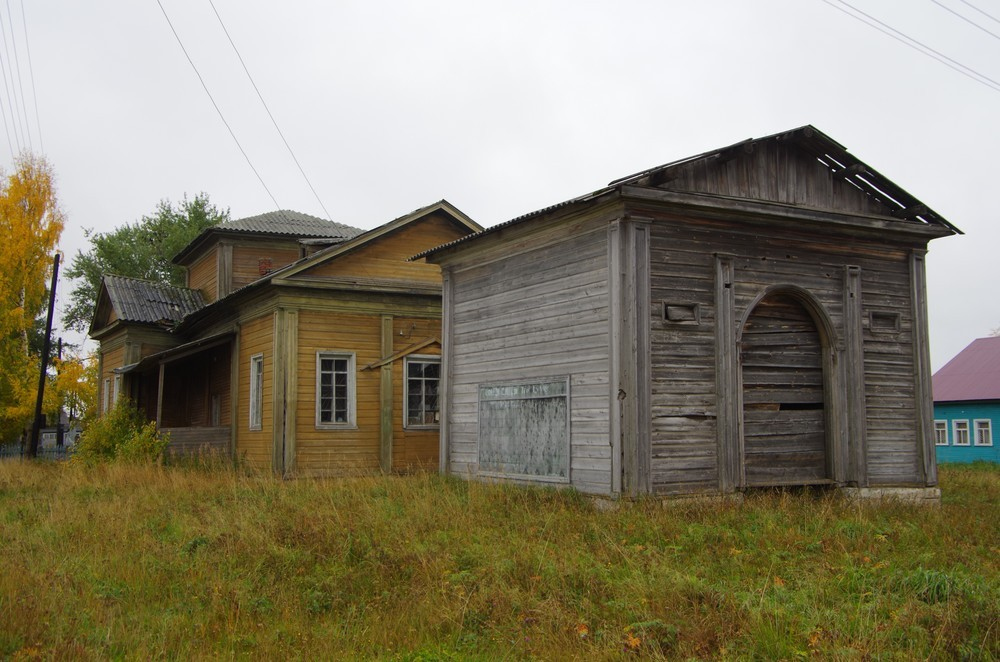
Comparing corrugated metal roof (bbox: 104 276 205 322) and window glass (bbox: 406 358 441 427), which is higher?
corrugated metal roof (bbox: 104 276 205 322)

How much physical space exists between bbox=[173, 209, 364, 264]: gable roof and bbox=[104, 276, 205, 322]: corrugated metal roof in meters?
1.38

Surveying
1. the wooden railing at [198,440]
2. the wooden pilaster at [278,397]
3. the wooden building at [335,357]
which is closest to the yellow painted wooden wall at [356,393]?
the wooden building at [335,357]

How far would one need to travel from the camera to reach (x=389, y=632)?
6504 millimetres

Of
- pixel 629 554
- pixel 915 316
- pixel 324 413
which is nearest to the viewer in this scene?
pixel 629 554

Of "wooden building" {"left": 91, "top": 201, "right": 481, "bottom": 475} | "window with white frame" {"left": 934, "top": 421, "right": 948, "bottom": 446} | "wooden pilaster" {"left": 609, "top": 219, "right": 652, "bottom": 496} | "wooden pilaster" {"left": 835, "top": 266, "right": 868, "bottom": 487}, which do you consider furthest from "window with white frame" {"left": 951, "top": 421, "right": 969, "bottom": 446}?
"wooden pilaster" {"left": 609, "top": 219, "right": 652, "bottom": 496}

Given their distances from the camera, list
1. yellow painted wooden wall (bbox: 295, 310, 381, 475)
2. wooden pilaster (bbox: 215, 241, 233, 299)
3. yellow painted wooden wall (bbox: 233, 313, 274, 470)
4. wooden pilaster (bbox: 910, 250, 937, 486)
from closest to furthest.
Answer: wooden pilaster (bbox: 910, 250, 937, 486), yellow painted wooden wall (bbox: 295, 310, 381, 475), yellow painted wooden wall (bbox: 233, 313, 274, 470), wooden pilaster (bbox: 215, 241, 233, 299)

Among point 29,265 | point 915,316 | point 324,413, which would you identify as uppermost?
point 29,265

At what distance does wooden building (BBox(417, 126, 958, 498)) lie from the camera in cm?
1134

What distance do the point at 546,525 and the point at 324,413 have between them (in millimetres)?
9609

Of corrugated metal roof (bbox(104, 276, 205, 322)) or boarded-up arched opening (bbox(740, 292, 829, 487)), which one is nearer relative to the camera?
boarded-up arched opening (bbox(740, 292, 829, 487))

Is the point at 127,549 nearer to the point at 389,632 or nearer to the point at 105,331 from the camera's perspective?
the point at 389,632

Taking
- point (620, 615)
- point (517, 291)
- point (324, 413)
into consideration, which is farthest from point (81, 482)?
point (620, 615)

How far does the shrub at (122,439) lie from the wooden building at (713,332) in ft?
27.0

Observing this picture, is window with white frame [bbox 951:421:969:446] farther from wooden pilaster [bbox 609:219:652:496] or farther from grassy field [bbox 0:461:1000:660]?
wooden pilaster [bbox 609:219:652:496]
